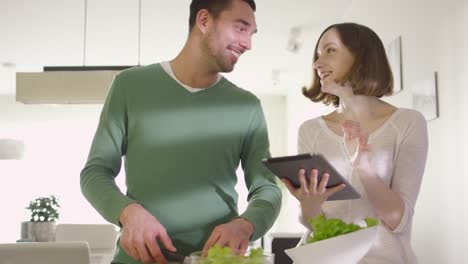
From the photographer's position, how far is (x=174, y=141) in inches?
50.6

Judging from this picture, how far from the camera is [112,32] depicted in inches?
225

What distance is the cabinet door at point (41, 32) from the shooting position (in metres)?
4.97

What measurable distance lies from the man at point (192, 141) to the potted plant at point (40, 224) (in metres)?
3.76

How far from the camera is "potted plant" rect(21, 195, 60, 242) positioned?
480cm

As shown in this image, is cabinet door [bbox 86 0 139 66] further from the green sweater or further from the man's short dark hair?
the green sweater

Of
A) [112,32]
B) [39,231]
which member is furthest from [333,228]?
[112,32]

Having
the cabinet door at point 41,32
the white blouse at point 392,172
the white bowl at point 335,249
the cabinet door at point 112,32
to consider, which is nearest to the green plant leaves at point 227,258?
the white bowl at point 335,249

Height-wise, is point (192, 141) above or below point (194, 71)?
below

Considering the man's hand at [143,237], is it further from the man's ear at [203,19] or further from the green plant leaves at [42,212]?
the green plant leaves at [42,212]

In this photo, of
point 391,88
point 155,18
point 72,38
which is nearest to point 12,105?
point 72,38

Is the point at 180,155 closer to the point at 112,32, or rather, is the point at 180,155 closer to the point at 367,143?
the point at 367,143

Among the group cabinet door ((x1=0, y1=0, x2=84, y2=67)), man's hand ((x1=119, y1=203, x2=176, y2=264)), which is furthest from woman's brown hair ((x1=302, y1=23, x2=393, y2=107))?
cabinet door ((x1=0, y1=0, x2=84, y2=67))

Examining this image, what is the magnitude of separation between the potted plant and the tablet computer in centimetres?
400

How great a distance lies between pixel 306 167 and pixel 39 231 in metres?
4.11
